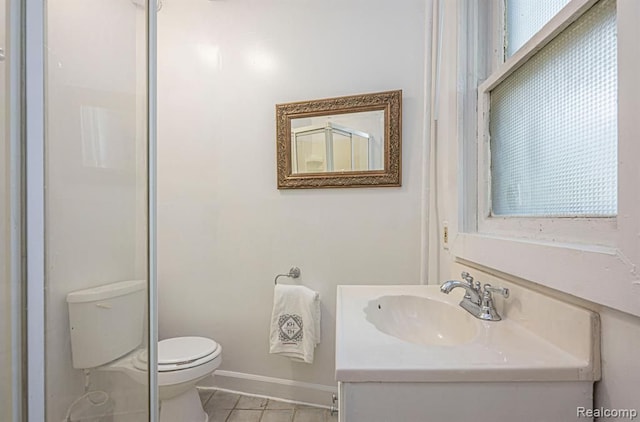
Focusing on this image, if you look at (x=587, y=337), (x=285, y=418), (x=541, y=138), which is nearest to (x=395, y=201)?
(x=541, y=138)

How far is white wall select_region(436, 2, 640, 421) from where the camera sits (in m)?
0.50

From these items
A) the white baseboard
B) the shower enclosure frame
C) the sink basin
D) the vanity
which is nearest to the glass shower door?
the shower enclosure frame

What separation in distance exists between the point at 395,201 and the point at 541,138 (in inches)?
32.2

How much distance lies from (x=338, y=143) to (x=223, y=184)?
0.75 meters

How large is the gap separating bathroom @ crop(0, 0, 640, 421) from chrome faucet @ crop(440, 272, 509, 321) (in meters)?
0.07

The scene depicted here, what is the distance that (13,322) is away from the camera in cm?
64

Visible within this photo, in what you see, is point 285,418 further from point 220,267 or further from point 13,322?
point 13,322

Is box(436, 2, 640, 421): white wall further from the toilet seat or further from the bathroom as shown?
the toilet seat

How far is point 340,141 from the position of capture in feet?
5.43

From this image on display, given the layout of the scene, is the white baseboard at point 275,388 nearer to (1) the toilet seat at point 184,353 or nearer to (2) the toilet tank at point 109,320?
(1) the toilet seat at point 184,353

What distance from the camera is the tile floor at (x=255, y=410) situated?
159 cm

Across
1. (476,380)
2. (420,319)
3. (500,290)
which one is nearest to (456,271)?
(420,319)

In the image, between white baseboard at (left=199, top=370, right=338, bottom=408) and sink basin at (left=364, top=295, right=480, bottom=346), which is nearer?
sink basin at (left=364, top=295, right=480, bottom=346)

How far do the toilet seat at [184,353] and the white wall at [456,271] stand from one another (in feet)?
3.88
